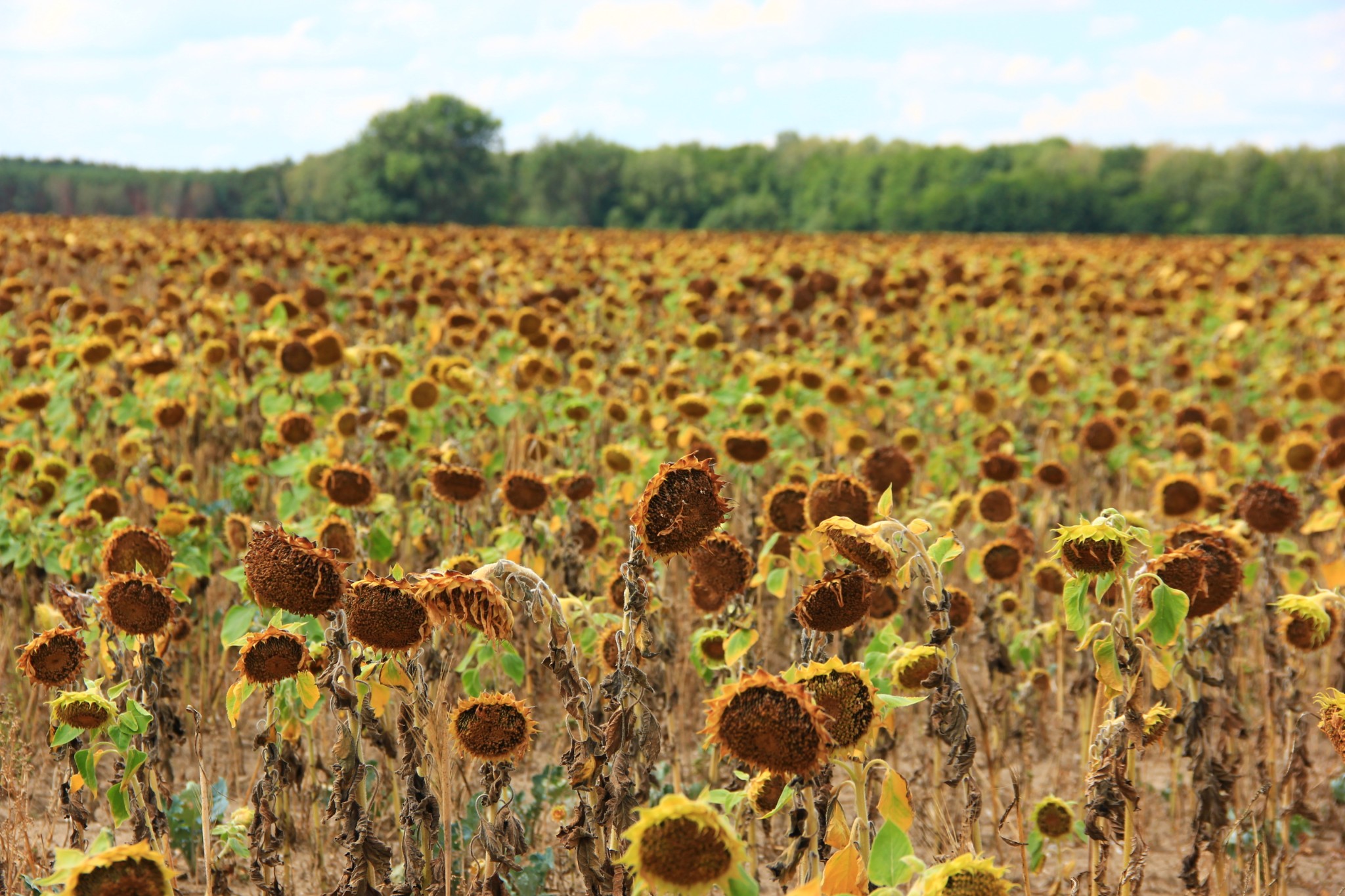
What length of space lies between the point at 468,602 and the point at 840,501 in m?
1.12

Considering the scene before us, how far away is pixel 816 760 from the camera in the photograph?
1412mm

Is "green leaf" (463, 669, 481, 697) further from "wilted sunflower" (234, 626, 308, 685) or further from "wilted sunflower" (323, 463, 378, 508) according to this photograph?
"wilted sunflower" (323, 463, 378, 508)

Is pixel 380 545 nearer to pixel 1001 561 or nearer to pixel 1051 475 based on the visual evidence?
pixel 1001 561

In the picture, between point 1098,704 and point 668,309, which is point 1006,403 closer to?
point 668,309

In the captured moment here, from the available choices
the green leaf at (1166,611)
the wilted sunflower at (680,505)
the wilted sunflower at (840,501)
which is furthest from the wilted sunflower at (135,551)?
the green leaf at (1166,611)

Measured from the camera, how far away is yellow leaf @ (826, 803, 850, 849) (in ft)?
5.85

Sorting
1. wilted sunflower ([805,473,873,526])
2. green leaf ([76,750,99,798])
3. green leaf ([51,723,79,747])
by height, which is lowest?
green leaf ([76,750,99,798])

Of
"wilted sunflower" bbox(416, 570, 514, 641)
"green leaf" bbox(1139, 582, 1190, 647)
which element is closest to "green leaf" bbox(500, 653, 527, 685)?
"wilted sunflower" bbox(416, 570, 514, 641)

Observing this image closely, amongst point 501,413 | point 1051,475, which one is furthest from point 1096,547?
point 501,413

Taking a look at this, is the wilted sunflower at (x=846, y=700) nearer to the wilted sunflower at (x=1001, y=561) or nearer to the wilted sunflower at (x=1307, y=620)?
the wilted sunflower at (x=1307, y=620)

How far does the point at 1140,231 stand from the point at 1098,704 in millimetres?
50023

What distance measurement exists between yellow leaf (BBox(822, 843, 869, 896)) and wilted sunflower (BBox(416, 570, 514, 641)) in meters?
0.59

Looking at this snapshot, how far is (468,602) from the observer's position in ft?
5.53

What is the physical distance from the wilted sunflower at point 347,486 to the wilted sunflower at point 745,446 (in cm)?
126
